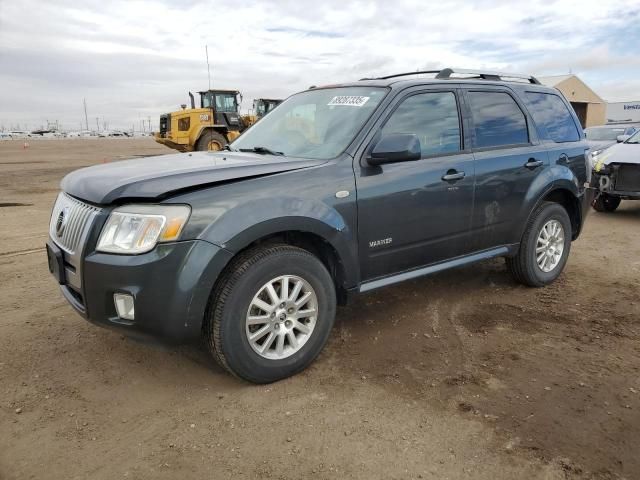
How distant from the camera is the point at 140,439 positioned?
266 cm

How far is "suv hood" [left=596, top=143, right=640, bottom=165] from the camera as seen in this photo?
8.47 m

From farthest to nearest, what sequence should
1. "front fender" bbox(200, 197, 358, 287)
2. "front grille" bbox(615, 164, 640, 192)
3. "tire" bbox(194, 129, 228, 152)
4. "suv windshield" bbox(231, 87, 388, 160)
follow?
1. "tire" bbox(194, 129, 228, 152)
2. "front grille" bbox(615, 164, 640, 192)
3. "suv windshield" bbox(231, 87, 388, 160)
4. "front fender" bbox(200, 197, 358, 287)

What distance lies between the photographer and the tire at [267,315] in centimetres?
293

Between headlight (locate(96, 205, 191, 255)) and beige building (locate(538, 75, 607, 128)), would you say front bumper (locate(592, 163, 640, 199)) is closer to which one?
headlight (locate(96, 205, 191, 255))

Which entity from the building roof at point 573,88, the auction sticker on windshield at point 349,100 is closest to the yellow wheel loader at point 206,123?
the auction sticker on windshield at point 349,100

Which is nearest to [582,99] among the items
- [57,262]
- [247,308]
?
[247,308]

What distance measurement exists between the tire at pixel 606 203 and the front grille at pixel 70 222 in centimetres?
878

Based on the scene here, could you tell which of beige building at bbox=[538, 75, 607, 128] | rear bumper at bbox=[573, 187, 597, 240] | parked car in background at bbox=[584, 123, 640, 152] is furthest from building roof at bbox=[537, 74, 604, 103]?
rear bumper at bbox=[573, 187, 597, 240]

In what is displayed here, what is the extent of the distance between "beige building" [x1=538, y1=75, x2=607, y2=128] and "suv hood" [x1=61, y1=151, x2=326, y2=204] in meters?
41.7

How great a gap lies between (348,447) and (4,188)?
13.4 meters

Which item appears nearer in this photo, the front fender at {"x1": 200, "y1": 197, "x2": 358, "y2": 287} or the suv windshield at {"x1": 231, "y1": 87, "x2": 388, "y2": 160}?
the front fender at {"x1": 200, "y1": 197, "x2": 358, "y2": 287}

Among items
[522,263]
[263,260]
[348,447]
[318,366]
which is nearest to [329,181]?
[263,260]

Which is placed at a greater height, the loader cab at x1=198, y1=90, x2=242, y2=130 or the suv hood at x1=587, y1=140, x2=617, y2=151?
the loader cab at x1=198, y1=90, x2=242, y2=130

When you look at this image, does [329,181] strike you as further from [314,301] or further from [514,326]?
[514,326]
